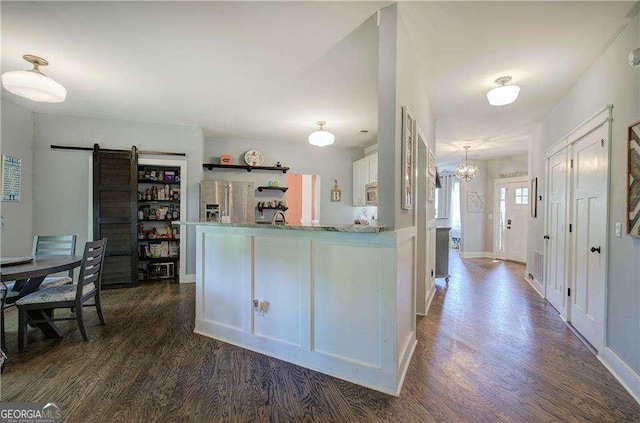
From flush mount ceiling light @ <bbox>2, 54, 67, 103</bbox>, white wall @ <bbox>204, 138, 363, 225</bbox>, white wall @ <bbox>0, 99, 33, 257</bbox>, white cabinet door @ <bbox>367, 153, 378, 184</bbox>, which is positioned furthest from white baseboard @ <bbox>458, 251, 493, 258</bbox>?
white wall @ <bbox>0, 99, 33, 257</bbox>

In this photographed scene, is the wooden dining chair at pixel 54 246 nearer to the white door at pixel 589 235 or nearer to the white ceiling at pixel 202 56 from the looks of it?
the white ceiling at pixel 202 56

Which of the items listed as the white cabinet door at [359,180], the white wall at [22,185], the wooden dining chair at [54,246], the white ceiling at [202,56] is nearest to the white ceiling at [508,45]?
the white ceiling at [202,56]

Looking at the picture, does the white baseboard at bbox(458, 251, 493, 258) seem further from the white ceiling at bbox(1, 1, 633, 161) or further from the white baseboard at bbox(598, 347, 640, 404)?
the white baseboard at bbox(598, 347, 640, 404)

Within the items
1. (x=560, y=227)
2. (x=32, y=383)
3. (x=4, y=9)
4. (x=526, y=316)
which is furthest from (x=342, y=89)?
(x=32, y=383)

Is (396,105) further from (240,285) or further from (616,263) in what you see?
(616,263)

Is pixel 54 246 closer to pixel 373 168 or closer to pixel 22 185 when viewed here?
pixel 22 185

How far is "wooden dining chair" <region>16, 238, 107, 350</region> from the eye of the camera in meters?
2.54

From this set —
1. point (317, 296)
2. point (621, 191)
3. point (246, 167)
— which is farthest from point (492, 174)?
point (317, 296)

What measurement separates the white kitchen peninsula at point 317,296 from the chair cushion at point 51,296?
1.21 meters

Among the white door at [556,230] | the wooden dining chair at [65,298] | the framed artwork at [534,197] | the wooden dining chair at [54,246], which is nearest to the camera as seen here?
the wooden dining chair at [65,298]

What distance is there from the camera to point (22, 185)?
411 centimetres

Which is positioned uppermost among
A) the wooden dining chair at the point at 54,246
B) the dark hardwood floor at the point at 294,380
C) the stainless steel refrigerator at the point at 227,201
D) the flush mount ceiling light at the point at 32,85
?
the flush mount ceiling light at the point at 32,85

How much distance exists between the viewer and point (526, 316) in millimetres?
3455

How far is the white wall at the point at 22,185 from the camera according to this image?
3832mm
